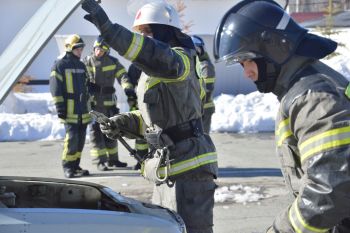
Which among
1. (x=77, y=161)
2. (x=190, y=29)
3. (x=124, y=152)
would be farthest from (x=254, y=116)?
(x=190, y=29)

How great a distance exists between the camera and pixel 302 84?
2.48m

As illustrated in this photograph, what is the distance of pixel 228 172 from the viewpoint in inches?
322

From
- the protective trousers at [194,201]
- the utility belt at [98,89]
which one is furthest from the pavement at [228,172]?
the protective trousers at [194,201]

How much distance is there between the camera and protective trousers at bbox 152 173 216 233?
12.6 feet

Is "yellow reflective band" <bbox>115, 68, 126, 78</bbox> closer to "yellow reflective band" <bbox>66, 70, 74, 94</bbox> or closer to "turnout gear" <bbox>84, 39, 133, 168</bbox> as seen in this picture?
"turnout gear" <bbox>84, 39, 133, 168</bbox>

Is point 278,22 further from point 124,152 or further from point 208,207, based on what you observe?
point 124,152

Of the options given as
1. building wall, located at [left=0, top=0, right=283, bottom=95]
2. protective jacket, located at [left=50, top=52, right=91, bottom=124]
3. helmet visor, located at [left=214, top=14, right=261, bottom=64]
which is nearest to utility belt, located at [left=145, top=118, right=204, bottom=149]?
helmet visor, located at [left=214, top=14, right=261, bottom=64]

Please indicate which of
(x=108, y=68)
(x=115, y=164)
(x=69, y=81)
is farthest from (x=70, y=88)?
(x=115, y=164)

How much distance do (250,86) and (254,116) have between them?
4.19 m

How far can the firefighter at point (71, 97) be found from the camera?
7930 mm

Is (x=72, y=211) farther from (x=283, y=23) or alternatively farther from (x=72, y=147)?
(x=72, y=147)

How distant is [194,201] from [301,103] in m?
1.62

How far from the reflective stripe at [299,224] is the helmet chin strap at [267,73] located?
Result: 572 millimetres

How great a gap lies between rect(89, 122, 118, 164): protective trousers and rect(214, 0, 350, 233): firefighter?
19.2 ft
